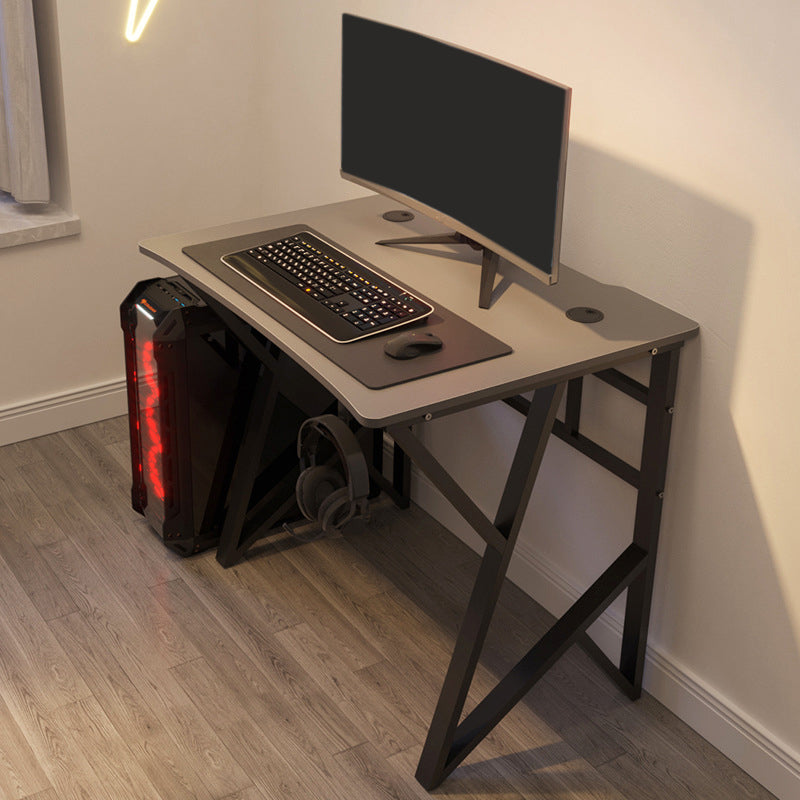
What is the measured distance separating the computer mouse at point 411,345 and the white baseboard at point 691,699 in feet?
2.80

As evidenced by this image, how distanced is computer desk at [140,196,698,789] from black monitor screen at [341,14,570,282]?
122 mm

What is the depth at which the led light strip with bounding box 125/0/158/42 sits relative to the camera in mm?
2979

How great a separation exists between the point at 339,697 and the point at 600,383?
85 cm

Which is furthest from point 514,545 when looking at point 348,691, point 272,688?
point 272,688

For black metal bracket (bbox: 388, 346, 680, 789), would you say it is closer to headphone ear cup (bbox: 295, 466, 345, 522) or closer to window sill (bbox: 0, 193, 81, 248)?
headphone ear cup (bbox: 295, 466, 345, 522)

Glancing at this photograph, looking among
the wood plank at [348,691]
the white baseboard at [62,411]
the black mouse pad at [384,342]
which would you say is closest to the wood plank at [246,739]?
the wood plank at [348,691]

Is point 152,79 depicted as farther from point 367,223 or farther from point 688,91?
point 688,91

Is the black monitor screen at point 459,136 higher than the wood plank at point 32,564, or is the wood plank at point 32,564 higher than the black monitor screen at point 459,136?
the black monitor screen at point 459,136

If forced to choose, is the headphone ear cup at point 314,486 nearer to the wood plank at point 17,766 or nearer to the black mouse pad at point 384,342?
the black mouse pad at point 384,342

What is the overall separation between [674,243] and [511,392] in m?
0.46

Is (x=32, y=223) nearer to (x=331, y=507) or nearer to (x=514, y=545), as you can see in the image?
(x=331, y=507)

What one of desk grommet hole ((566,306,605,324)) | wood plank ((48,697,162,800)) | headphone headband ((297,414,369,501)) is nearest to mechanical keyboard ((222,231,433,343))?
headphone headband ((297,414,369,501))

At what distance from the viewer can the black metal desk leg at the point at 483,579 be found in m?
2.01

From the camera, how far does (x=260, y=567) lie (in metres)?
2.75
